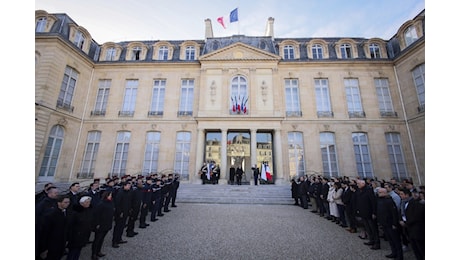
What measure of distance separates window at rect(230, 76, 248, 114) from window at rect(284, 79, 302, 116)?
3.28 metres

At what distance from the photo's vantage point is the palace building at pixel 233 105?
1284 centimetres

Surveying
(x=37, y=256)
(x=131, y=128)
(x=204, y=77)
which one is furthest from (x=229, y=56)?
(x=37, y=256)

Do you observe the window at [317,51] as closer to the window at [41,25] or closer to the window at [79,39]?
the window at [79,39]

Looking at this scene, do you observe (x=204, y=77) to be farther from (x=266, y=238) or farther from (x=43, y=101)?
(x=266, y=238)

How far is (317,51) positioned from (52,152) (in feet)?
68.4

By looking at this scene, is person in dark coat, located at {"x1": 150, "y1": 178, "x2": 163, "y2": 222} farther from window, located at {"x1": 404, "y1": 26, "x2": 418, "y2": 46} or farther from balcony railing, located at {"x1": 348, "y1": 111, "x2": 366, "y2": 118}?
window, located at {"x1": 404, "y1": 26, "x2": 418, "y2": 46}

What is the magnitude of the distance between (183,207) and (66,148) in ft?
35.0

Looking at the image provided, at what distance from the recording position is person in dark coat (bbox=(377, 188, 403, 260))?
383 cm

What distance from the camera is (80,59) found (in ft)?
46.7

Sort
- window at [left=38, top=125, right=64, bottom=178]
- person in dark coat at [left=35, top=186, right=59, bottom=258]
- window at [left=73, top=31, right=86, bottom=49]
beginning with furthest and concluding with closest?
window at [left=73, top=31, right=86, bottom=49]
window at [left=38, top=125, right=64, bottom=178]
person in dark coat at [left=35, top=186, right=59, bottom=258]

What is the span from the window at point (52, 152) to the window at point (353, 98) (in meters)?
20.7

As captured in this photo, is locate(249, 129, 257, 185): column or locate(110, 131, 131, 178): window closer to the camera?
locate(249, 129, 257, 185): column

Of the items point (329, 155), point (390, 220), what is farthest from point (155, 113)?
point (390, 220)

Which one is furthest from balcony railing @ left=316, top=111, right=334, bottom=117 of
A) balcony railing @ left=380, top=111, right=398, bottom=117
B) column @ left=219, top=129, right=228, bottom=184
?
column @ left=219, top=129, right=228, bottom=184
